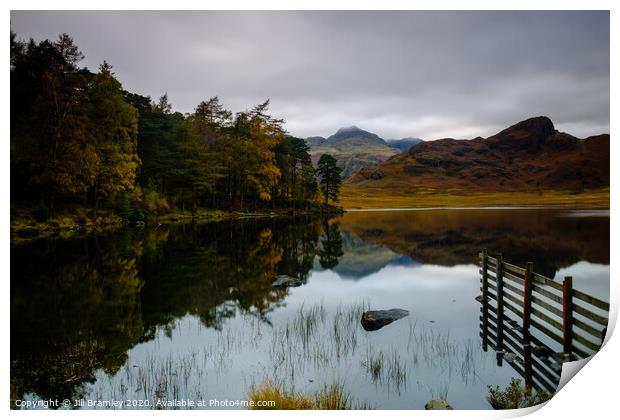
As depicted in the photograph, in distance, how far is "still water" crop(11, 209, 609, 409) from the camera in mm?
6793

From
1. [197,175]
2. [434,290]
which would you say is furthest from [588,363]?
[197,175]

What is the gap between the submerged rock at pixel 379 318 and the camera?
9.75 metres

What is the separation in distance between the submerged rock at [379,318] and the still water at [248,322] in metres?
0.19

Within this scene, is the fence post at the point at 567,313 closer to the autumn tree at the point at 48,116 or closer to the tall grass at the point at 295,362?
the tall grass at the point at 295,362

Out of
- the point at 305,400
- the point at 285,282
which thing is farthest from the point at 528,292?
the point at 285,282

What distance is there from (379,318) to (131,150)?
29.0 m

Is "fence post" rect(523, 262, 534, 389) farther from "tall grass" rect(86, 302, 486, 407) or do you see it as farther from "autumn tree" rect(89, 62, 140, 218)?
"autumn tree" rect(89, 62, 140, 218)

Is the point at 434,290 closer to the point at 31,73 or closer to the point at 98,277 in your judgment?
the point at 98,277

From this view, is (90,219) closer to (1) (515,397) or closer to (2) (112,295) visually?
(2) (112,295)

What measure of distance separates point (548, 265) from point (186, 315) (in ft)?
50.9

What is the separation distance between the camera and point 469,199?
59750 millimetres
